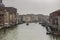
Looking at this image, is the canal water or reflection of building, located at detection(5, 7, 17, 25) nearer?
the canal water

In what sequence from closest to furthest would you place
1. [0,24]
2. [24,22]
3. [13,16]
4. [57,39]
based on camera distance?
[57,39] → [0,24] → [13,16] → [24,22]

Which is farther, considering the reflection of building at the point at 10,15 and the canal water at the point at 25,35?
the reflection of building at the point at 10,15

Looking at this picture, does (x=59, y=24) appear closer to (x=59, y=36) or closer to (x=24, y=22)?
(x=59, y=36)

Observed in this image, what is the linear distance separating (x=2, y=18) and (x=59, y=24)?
187 inches

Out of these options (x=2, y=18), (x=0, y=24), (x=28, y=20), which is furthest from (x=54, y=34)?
(x=28, y=20)

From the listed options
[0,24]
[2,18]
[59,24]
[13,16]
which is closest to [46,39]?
[59,24]

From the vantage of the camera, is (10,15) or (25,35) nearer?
(25,35)

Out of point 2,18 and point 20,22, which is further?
point 20,22

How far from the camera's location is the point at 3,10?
10102 mm

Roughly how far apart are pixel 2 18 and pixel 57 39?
204 inches

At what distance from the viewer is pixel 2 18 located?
384 inches

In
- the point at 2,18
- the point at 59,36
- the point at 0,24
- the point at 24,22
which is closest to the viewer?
the point at 59,36

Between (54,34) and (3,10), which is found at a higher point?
(3,10)

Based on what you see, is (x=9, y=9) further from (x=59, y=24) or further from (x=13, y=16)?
(x=59, y=24)
